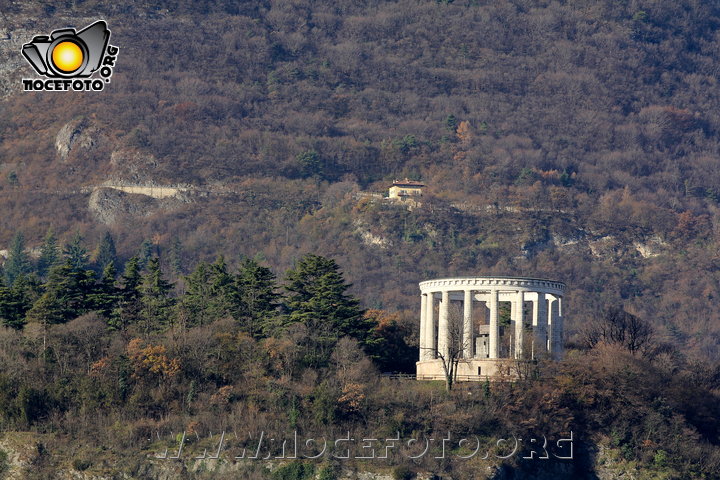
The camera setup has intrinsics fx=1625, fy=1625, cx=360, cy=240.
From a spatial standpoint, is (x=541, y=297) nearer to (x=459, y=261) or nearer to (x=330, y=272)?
(x=330, y=272)

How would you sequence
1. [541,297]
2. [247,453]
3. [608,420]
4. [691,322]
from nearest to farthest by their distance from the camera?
1. [247,453]
2. [608,420]
3. [541,297]
4. [691,322]

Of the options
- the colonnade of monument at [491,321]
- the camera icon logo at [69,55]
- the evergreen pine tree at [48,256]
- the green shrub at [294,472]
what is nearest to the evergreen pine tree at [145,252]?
the evergreen pine tree at [48,256]

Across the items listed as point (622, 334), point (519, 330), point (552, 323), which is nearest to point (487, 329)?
point (519, 330)

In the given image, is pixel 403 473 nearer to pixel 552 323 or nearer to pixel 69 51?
pixel 552 323

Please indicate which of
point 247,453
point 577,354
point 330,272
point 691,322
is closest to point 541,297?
point 577,354

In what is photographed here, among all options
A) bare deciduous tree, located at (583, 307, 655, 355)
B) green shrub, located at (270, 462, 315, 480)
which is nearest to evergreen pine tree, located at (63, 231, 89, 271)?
bare deciduous tree, located at (583, 307, 655, 355)
